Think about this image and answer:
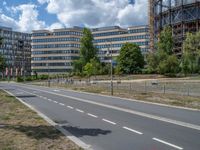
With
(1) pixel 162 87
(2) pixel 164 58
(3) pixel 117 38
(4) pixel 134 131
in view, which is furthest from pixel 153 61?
(4) pixel 134 131

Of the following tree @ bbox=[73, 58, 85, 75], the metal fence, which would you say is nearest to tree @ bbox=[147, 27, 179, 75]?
the metal fence

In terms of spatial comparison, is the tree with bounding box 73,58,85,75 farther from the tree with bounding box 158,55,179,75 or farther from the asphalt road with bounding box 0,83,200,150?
the asphalt road with bounding box 0,83,200,150

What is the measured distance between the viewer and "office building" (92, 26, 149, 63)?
146587mm

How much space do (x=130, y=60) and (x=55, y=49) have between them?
65.9 meters

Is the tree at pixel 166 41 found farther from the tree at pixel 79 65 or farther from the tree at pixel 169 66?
the tree at pixel 79 65

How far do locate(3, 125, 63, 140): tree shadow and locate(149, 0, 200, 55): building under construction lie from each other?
82.9m

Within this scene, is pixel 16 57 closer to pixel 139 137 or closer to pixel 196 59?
pixel 196 59

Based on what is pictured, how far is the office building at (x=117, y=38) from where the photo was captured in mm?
146587

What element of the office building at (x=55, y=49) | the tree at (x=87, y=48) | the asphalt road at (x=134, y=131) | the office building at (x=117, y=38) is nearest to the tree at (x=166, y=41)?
the tree at (x=87, y=48)

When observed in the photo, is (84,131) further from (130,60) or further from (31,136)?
(130,60)

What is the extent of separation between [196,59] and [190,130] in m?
65.7

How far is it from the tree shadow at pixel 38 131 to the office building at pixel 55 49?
144 m

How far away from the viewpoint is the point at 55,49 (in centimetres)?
16388

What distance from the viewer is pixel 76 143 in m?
10.2
